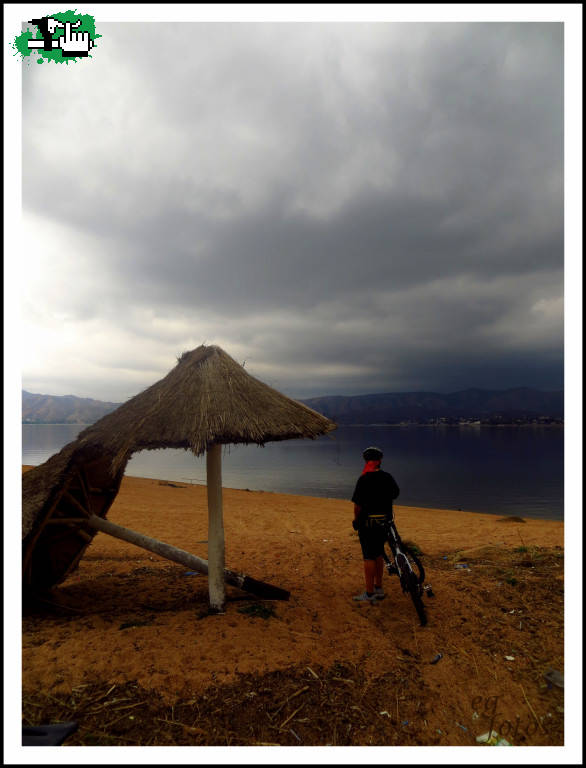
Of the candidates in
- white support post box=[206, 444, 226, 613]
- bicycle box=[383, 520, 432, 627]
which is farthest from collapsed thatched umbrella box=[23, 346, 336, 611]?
bicycle box=[383, 520, 432, 627]

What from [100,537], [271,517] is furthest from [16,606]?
[271,517]

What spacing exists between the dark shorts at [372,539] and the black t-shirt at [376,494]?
0.67 ft

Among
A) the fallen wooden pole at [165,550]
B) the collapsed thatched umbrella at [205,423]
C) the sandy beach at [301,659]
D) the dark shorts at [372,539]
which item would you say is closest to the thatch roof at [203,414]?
the collapsed thatched umbrella at [205,423]

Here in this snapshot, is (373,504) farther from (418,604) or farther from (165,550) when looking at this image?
(165,550)

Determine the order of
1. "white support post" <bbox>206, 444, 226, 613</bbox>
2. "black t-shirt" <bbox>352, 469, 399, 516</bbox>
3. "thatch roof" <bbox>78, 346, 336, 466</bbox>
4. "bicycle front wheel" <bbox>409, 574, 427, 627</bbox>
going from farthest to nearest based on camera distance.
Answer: "black t-shirt" <bbox>352, 469, 399, 516</bbox> < "white support post" <bbox>206, 444, 226, 613</bbox> < "bicycle front wheel" <bbox>409, 574, 427, 627</bbox> < "thatch roof" <bbox>78, 346, 336, 466</bbox>

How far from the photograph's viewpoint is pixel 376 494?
5.37 m

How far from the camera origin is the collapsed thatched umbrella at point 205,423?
4.68m

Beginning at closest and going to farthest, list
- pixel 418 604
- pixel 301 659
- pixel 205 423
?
pixel 301 659 → pixel 205 423 → pixel 418 604

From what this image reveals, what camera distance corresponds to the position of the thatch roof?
4.67 metres

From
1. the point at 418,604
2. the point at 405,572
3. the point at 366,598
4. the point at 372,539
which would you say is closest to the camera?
the point at 418,604

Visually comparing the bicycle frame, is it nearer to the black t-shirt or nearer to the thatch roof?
the black t-shirt

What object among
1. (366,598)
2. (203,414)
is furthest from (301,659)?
(203,414)

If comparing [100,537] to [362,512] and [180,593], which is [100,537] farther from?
[362,512]

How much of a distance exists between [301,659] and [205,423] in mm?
2637
